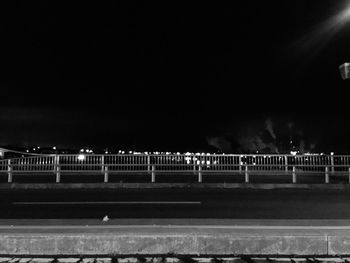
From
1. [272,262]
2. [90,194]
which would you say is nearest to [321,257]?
[272,262]

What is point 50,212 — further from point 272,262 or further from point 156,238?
point 272,262

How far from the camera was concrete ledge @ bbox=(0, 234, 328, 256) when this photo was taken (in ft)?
22.7

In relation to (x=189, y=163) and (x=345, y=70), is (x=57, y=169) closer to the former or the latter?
(x=189, y=163)

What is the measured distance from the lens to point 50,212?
11086 mm

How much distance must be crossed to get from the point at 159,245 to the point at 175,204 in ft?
18.6

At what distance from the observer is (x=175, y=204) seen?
12.6m

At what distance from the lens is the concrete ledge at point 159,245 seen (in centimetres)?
691

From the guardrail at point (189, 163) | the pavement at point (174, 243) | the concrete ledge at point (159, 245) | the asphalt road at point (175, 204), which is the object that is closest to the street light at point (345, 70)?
the asphalt road at point (175, 204)

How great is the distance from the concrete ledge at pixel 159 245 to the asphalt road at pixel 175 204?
125 inches

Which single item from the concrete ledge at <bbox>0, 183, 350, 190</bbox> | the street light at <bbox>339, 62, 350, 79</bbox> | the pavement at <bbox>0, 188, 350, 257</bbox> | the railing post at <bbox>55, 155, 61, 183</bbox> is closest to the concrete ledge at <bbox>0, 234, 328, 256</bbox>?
the pavement at <bbox>0, 188, 350, 257</bbox>

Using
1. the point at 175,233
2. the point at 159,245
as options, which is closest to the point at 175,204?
the point at 175,233

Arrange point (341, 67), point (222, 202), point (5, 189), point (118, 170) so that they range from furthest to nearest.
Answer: point (118, 170) < point (5, 189) < point (222, 202) < point (341, 67)

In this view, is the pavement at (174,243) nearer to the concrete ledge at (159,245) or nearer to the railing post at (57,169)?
the concrete ledge at (159,245)

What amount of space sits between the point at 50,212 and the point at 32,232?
4.03 m
